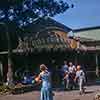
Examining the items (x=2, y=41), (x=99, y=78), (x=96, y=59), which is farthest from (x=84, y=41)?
(x=2, y=41)

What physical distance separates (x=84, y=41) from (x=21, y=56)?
260 inches

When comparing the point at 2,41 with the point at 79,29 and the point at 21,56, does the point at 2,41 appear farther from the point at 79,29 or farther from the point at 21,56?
the point at 79,29

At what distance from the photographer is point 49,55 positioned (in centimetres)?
3894

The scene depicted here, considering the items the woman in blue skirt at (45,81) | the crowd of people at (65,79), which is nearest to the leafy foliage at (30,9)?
the crowd of people at (65,79)

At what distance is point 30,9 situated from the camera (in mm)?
29594

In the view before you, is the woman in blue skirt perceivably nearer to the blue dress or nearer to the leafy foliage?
the blue dress

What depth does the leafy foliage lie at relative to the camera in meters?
29.5

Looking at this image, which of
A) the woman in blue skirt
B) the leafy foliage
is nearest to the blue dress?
the woman in blue skirt

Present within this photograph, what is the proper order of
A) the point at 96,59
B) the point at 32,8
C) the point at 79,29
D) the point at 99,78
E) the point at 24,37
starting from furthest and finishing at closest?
the point at 79,29 → the point at 96,59 → the point at 99,78 → the point at 24,37 → the point at 32,8

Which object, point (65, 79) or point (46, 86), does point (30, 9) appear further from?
point (46, 86)

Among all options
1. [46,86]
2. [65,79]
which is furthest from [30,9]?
[46,86]

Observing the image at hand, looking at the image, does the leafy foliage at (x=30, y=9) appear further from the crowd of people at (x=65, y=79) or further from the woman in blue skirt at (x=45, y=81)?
the woman in blue skirt at (x=45, y=81)

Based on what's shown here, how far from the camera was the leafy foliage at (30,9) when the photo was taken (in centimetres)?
2945

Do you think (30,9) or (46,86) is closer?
(46,86)
